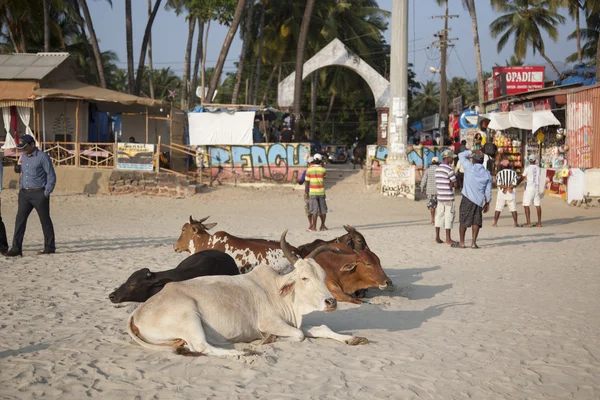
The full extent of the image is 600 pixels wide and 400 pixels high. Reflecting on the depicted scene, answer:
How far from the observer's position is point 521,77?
32188 millimetres

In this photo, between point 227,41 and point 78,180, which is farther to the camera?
point 227,41

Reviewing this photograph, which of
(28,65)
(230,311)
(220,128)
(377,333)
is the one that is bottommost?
(377,333)

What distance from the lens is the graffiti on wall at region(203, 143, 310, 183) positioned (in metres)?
25.8

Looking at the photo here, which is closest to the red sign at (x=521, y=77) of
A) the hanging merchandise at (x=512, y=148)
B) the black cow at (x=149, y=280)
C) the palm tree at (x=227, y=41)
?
the hanging merchandise at (x=512, y=148)

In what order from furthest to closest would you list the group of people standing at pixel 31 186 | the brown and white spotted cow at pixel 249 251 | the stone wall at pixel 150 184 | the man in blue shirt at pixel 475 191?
the stone wall at pixel 150 184 → the man in blue shirt at pixel 475 191 → the group of people standing at pixel 31 186 → the brown and white spotted cow at pixel 249 251

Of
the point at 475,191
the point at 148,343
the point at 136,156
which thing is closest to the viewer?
the point at 148,343

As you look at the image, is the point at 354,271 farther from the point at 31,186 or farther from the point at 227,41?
the point at 227,41

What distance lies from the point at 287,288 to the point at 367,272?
2094 mm

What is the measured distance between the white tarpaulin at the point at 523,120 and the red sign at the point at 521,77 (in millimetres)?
5528

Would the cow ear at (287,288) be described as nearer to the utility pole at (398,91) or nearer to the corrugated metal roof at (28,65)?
the utility pole at (398,91)

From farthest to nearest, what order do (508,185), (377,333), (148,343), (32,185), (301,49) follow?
(301,49), (508,185), (32,185), (377,333), (148,343)

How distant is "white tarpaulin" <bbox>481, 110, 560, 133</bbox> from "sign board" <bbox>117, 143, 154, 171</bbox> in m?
13.2

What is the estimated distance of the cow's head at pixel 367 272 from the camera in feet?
26.4

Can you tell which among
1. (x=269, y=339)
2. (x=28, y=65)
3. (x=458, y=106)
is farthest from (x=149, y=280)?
(x=458, y=106)
